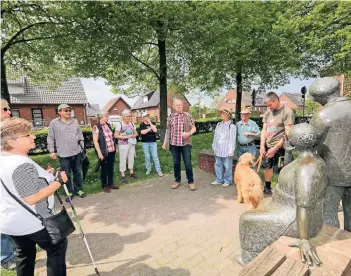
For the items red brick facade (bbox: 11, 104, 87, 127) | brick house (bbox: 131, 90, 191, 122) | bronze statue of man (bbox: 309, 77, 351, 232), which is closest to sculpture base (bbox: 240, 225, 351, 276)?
bronze statue of man (bbox: 309, 77, 351, 232)

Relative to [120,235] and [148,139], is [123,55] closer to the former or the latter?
[148,139]

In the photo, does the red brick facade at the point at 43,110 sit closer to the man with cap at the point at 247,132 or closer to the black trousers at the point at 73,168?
the black trousers at the point at 73,168

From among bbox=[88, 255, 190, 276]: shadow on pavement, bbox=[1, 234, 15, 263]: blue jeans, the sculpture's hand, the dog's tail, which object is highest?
the sculpture's hand

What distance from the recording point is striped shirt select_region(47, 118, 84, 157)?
5.39 meters

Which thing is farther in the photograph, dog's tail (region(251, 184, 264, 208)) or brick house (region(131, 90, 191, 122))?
brick house (region(131, 90, 191, 122))

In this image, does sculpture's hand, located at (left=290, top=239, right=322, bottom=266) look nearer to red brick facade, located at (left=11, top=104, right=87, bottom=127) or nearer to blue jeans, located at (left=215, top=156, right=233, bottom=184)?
blue jeans, located at (left=215, top=156, right=233, bottom=184)

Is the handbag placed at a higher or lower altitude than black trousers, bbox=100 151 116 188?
higher

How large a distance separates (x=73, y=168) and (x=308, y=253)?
5.15 meters

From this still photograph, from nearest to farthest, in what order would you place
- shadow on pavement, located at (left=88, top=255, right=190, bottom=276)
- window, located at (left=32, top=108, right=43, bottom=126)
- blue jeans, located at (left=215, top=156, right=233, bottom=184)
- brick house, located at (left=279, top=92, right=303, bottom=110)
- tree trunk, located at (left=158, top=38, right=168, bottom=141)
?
Answer: shadow on pavement, located at (left=88, top=255, right=190, bottom=276), blue jeans, located at (left=215, top=156, right=233, bottom=184), tree trunk, located at (left=158, top=38, right=168, bottom=141), window, located at (left=32, top=108, right=43, bottom=126), brick house, located at (left=279, top=92, right=303, bottom=110)

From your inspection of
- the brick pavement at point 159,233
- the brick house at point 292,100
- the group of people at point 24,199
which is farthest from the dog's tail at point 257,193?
the brick house at point 292,100

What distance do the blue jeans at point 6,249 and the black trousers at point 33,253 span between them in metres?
1.16

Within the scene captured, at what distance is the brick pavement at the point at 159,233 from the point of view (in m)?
3.16

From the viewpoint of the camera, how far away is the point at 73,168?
5.77 meters

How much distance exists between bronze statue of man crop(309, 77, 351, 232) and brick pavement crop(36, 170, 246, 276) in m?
1.46
